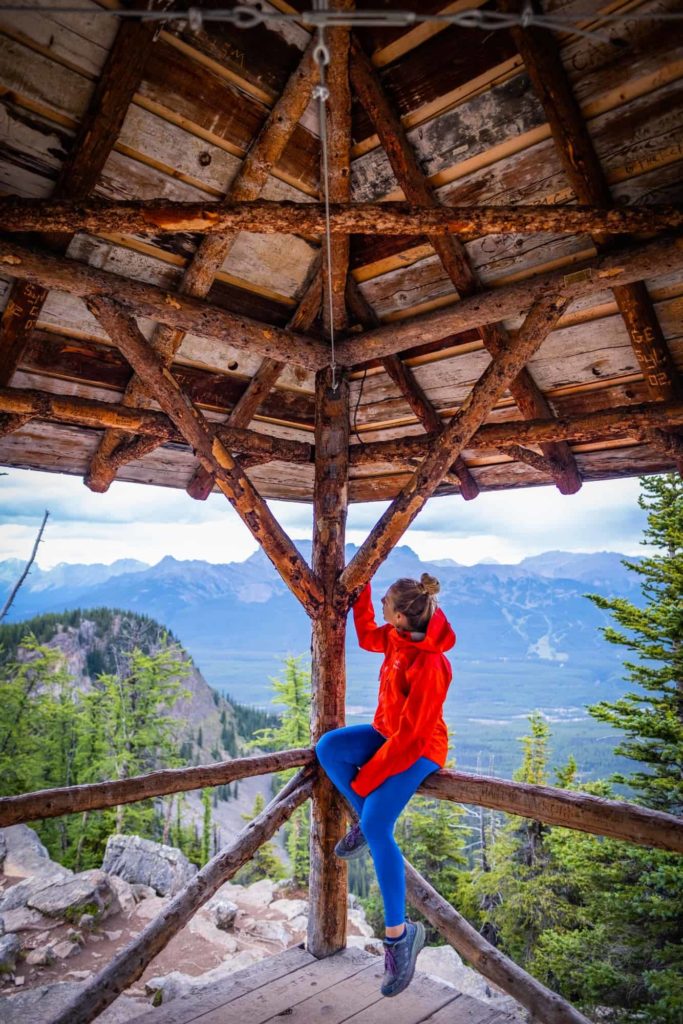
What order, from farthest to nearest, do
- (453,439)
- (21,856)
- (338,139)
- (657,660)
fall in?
(21,856) < (657,660) < (453,439) < (338,139)

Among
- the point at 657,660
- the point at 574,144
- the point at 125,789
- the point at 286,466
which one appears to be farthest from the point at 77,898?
the point at 574,144

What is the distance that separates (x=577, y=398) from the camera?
4.53 meters

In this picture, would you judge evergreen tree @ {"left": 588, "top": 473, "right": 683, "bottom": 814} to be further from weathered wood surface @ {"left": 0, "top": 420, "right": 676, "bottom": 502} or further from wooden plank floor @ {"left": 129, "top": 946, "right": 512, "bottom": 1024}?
wooden plank floor @ {"left": 129, "top": 946, "right": 512, "bottom": 1024}

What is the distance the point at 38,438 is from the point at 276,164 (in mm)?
2925

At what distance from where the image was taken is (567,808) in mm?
2707

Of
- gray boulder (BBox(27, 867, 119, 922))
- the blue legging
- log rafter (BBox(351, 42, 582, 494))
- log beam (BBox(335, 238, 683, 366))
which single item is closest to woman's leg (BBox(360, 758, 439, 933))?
the blue legging

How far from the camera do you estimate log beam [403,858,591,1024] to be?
2.52m

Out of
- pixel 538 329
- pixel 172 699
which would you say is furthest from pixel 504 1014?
pixel 172 699

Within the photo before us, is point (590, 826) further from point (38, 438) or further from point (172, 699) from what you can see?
point (172, 699)

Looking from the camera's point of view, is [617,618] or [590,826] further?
[617,618]

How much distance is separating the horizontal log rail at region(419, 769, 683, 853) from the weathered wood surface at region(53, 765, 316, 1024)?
0.90m

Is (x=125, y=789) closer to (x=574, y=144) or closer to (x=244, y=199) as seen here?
(x=244, y=199)

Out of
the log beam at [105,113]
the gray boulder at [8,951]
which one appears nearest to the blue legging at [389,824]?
the log beam at [105,113]

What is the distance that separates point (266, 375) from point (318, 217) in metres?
2.10
